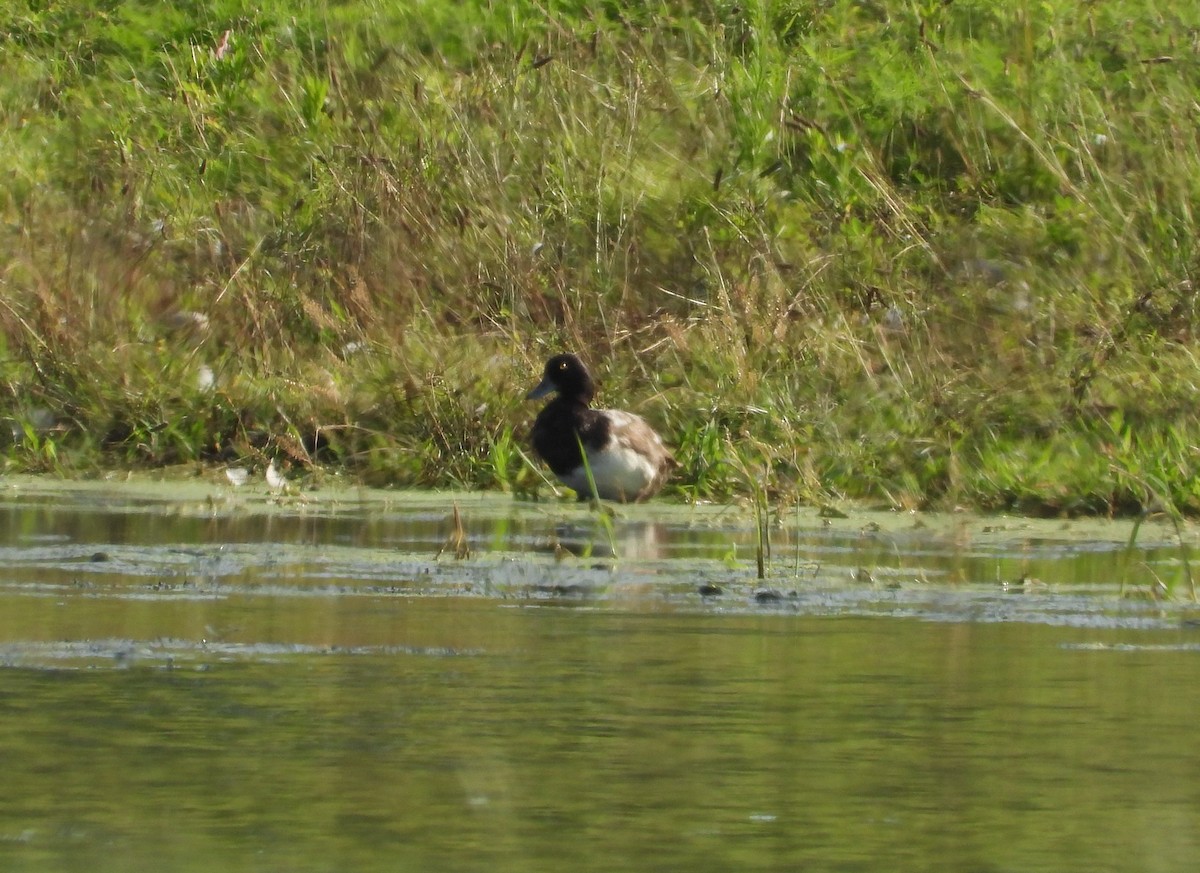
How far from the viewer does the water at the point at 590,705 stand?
10.5 ft

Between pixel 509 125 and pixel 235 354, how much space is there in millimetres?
2046

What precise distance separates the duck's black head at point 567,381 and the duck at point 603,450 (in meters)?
0.05

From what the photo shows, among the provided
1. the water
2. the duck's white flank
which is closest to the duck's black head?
the duck's white flank

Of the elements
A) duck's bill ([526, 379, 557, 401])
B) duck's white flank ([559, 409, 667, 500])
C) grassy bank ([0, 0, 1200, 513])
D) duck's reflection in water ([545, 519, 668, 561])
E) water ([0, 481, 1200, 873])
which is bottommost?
water ([0, 481, 1200, 873])

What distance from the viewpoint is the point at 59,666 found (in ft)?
14.6

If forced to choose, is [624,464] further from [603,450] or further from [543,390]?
[543,390]

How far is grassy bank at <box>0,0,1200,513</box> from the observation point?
8516 millimetres

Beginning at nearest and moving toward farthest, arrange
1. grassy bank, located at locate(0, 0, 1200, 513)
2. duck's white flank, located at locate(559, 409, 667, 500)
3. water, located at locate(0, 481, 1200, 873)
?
water, located at locate(0, 481, 1200, 873) → duck's white flank, located at locate(559, 409, 667, 500) → grassy bank, located at locate(0, 0, 1200, 513)

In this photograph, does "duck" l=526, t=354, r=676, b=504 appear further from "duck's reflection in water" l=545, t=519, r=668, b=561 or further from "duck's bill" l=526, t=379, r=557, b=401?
"duck's reflection in water" l=545, t=519, r=668, b=561

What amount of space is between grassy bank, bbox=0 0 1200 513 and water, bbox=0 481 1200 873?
1.44 metres

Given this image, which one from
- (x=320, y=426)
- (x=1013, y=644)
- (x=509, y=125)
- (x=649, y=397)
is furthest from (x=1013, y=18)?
(x=1013, y=644)

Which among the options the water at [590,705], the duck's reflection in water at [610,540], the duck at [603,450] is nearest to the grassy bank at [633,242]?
the duck at [603,450]

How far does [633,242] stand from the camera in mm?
10102

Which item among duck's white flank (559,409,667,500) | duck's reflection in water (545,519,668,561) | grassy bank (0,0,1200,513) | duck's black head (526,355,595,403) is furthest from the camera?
duck's black head (526,355,595,403)
